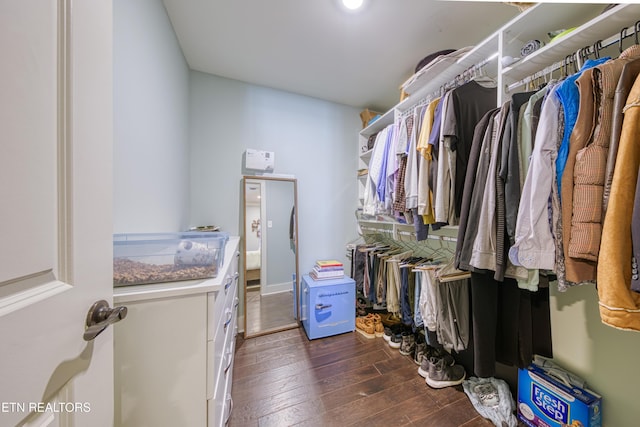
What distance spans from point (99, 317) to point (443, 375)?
190 cm

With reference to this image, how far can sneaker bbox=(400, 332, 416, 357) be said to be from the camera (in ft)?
5.68

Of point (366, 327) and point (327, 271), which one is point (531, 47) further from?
point (366, 327)

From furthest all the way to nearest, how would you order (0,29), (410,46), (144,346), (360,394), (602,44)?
(410,46) < (360,394) < (602,44) < (144,346) < (0,29)

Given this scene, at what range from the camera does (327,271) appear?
2.13 meters

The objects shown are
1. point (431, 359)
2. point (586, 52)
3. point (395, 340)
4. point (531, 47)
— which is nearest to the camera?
point (586, 52)

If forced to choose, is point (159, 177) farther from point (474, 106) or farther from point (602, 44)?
point (602, 44)

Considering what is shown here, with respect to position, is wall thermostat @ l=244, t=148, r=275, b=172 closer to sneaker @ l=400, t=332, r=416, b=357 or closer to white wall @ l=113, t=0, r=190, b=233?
white wall @ l=113, t=0, r=190, b=233

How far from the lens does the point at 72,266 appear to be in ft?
1.34

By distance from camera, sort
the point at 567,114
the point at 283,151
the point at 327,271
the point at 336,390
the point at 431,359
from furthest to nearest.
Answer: the point at 283,151 → the point at 327,271 → the point at 431,359 → the point at 336,390 → the point at 567,114

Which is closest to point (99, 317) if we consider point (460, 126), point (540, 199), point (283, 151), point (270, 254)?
point (540, 199)

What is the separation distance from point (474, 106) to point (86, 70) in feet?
5.44

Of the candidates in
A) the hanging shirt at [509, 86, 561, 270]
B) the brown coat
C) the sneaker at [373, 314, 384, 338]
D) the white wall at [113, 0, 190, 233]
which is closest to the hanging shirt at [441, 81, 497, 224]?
the hanging shirt at [509, 86, 561, 270]

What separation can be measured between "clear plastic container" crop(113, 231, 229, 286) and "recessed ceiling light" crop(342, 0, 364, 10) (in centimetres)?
163

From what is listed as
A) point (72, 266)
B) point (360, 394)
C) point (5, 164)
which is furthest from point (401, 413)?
point (5, 164)
